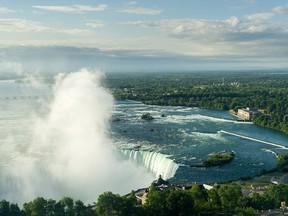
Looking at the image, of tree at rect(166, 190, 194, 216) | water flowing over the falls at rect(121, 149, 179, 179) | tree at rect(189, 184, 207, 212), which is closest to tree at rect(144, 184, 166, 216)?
tree at rect(166, 190, 194, 216)

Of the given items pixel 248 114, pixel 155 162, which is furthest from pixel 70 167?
pixel 248 114

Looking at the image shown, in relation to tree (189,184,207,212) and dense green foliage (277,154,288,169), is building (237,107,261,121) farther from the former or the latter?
tree (189,184,207,212)

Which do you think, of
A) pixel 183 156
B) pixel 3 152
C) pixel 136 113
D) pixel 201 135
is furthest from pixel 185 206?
pixel 136 113

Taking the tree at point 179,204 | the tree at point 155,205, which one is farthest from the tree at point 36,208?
the tree at point 179,204

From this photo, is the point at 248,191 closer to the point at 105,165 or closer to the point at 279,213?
the point at 279,213

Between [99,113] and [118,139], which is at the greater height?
[99,113]

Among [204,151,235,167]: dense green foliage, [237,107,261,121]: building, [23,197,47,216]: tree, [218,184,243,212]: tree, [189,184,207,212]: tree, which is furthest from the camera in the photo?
[237,107,261,121]: building
